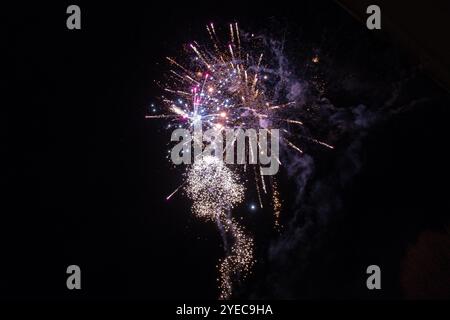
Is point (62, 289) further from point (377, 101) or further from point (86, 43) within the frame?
point (377, 101)

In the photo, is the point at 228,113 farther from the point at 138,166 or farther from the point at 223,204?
the point at 138,166

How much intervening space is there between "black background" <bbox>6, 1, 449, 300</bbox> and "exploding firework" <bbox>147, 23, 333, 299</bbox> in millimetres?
102

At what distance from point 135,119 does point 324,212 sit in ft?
4.35

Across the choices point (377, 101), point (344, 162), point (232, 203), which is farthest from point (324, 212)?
point (377, 101)

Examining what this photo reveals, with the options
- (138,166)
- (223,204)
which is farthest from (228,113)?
(138,166)

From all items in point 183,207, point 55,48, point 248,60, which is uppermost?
point 55,48

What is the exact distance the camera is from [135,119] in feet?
8.68

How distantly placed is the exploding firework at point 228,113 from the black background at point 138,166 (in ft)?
0.33

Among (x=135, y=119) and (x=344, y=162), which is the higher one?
(x=135, y=119)

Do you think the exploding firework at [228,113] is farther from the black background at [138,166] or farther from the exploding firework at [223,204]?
the black background at [138,166]

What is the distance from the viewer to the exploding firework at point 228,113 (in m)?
2.50

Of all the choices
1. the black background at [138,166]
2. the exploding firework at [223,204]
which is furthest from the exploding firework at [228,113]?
the black background at [138,166]

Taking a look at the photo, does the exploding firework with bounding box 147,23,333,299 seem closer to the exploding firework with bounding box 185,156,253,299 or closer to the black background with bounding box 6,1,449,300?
the exploding firework with bounding box 185,156,253,299

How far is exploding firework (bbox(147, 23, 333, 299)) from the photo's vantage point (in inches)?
98.4
